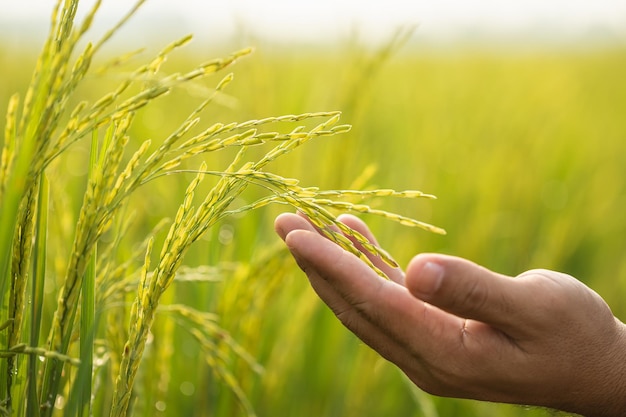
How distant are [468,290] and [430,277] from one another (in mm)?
51

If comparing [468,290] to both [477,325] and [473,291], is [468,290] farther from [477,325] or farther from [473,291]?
[477,325]

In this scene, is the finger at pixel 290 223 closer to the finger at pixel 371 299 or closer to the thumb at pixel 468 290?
the finger at pixel 371 299

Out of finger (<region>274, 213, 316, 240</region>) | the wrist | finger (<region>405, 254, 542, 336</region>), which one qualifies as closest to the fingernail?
finger (<region>405, 254, 542, 336</region>)

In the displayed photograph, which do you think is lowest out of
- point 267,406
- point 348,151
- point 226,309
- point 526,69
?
point 267,406

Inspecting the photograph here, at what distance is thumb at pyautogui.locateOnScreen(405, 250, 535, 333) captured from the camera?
71cm

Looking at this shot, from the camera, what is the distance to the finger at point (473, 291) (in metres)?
0.71

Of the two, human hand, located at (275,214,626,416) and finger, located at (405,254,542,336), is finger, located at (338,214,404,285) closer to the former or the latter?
human hand, located at (275,214,626,416)

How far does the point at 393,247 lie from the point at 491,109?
269cm

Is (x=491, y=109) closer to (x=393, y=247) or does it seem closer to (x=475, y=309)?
(x=393, y=247)

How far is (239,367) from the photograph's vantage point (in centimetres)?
142

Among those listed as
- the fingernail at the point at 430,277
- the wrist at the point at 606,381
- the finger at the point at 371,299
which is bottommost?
the wrist at the point at 606,381

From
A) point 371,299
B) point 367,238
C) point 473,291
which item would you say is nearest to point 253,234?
point 367,238

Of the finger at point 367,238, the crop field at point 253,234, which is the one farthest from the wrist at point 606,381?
the finger at point 367,238

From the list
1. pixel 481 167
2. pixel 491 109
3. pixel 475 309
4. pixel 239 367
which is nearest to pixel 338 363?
pixel 239 367
